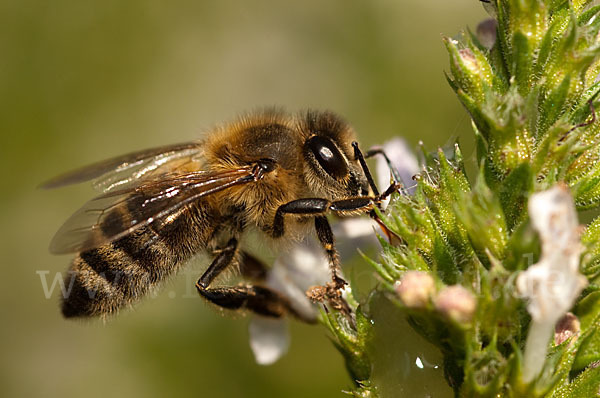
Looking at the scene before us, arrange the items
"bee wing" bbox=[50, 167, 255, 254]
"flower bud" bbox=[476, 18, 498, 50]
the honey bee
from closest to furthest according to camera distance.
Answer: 1. "flower bud" bbox=[476, 18, 498, 50]
2. "bee wing" bbox=[50, 167, 255, 254]
3. the honey bee

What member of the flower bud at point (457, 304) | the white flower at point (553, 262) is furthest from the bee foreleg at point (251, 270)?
the white flower at point (553, 262)

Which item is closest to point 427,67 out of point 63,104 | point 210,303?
point 63,104

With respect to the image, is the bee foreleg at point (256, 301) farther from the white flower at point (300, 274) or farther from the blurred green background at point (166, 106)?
the blurred green background at point (166, 106)

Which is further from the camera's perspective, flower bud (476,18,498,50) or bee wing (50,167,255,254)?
bee wing (50,167,255,254)

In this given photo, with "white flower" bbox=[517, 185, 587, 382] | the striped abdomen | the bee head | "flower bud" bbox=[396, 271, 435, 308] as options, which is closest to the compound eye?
the bee head

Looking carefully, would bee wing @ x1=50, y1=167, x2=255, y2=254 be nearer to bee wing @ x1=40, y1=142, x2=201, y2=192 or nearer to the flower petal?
bee wing @ x1=40, y1=142, x2=201, y2=192

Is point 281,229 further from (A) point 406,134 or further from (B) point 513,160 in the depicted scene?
(A) point 406,134
